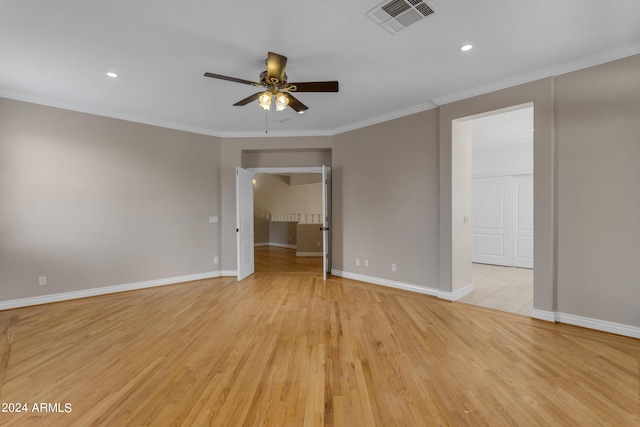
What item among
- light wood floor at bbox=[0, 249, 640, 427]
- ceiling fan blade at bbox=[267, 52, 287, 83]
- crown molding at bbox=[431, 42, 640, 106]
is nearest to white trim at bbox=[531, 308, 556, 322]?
light wood floor at bbox=[0, 249, 640, 427]

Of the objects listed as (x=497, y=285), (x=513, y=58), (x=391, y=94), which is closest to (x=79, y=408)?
(x=391, y=94)

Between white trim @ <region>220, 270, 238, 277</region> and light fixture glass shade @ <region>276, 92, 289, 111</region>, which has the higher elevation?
light fixture glass shade @ <region>276, 92, 289, 111</region>

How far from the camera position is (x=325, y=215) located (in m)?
5.16

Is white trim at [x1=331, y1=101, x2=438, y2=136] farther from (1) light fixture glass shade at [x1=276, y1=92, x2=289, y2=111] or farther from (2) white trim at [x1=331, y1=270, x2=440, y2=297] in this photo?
(2) white trim at [x1=331, y1=270, x2=440, y2=297]

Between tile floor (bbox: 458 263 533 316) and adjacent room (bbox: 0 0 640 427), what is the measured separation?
3.1 inches

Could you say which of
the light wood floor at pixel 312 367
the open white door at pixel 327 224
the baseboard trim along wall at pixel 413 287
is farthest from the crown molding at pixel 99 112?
the baseboard trim along wall at pixel 413 287

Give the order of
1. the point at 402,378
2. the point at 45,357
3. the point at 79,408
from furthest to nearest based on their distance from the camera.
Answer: the point at 45,357 → the point at 402,378 → the point at 79,408

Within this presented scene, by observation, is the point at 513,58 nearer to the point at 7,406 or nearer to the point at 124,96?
the point at 124,96

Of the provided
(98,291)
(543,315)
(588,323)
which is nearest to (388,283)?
(543,315)

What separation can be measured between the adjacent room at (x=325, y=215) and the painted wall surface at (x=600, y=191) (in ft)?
0.07

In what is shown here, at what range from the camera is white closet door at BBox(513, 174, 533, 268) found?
234 inches

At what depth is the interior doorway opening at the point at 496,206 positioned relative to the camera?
4.01 meters

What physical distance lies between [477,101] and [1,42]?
17.1 ft

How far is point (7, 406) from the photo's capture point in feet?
5.89
